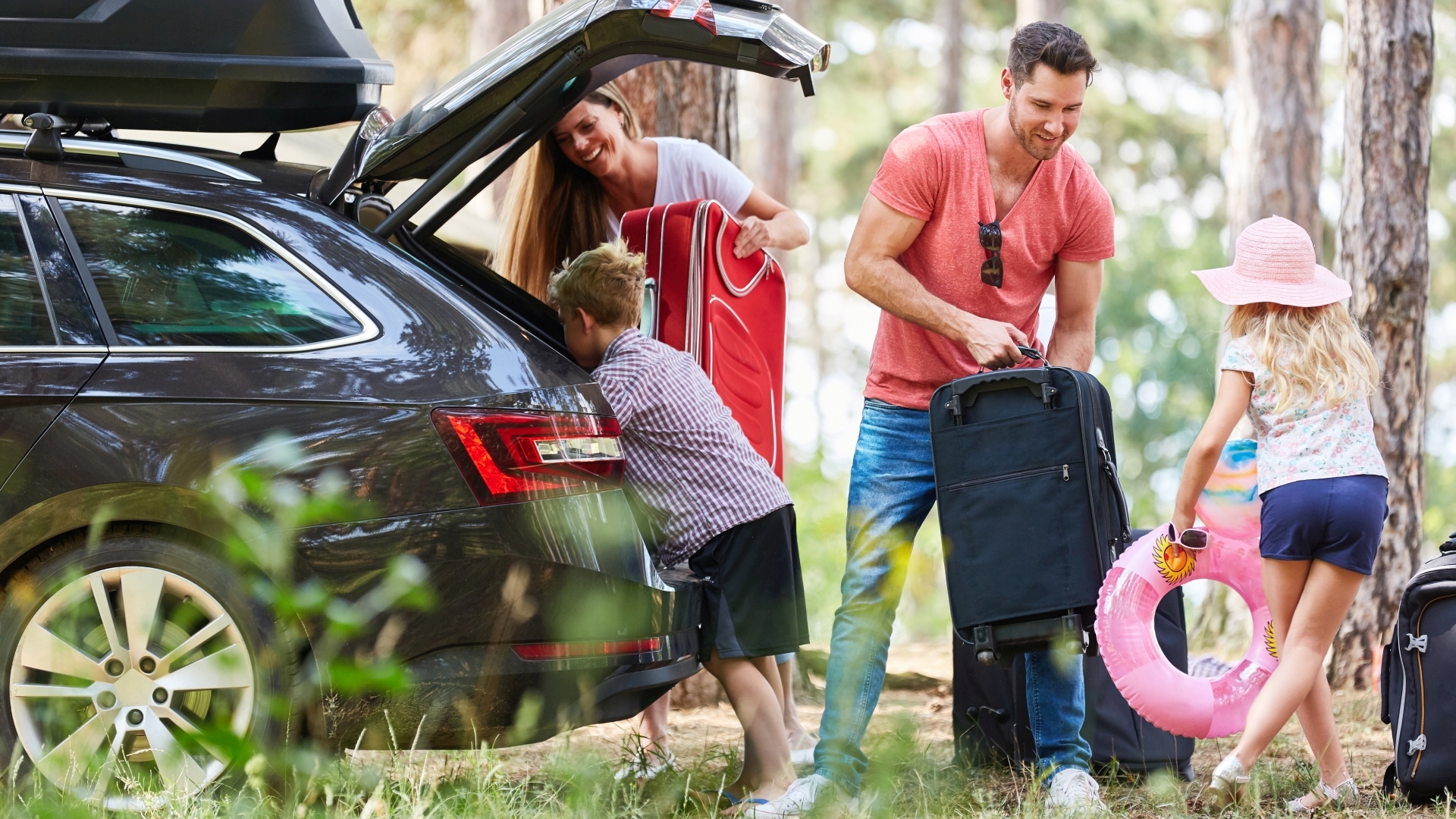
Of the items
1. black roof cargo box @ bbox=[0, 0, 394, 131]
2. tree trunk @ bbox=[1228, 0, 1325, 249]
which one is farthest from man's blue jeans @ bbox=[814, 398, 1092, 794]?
tree trunk @ bbox=[1228, 0, 1325, 249]

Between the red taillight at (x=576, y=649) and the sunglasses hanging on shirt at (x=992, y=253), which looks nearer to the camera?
the red taillight at (x=576, y=649)

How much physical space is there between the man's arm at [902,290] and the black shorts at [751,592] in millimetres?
682

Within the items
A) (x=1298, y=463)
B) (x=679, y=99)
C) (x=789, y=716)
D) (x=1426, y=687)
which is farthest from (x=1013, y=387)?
(x=679, y=99)

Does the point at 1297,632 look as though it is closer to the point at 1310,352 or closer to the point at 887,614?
the point at 1310,352

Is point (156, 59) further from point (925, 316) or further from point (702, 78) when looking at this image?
point (702, 78)

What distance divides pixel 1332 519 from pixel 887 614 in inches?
49.1

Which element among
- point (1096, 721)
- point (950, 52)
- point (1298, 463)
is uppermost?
point (950, 52)

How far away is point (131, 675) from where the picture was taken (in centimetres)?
321

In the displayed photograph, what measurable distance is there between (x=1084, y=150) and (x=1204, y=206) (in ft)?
9.42

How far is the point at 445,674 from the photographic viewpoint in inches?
128

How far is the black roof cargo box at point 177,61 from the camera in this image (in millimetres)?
3521

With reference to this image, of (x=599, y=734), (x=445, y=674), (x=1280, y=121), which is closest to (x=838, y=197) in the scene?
(x=1280, y=121)

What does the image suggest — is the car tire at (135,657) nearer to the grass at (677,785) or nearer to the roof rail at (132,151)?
the grass at (677,785)

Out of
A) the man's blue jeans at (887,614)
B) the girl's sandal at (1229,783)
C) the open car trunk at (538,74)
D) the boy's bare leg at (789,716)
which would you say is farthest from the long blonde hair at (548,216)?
the girl's sandal at (1229,783)
